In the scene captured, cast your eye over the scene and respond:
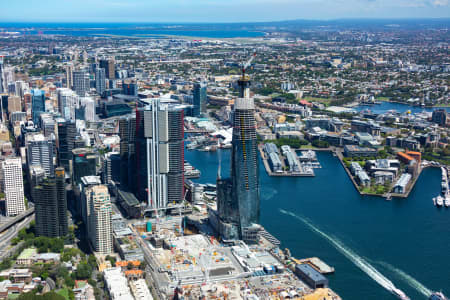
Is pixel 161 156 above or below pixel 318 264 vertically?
above

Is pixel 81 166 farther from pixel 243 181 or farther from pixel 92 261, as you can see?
pixel 243 181

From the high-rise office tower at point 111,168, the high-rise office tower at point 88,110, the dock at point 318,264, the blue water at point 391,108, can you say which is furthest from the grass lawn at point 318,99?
the dock at point 318,264

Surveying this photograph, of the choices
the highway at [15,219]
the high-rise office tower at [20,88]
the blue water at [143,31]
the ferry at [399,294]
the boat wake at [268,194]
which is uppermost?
the blue water at [143,31]

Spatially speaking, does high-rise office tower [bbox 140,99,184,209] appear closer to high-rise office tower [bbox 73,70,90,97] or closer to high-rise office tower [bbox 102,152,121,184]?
high-rise office tower [bbox 102,152,121,184]

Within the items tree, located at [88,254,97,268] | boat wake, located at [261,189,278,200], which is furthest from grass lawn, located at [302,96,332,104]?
tree, located at [88,254,97,268]

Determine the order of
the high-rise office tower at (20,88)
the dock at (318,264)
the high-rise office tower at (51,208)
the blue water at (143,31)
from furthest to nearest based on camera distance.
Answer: the blue water at (143,31)
the high-rise office tower at (20,88)
the high-rise office tower at (51,208)
the dock at (318,264)

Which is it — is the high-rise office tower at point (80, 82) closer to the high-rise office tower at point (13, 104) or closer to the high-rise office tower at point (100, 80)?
the high-rise office tower at point (100, 80)

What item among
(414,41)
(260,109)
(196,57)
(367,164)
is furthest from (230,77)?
(414,41)

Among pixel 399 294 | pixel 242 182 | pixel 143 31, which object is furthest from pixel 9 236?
pixel 143 31
